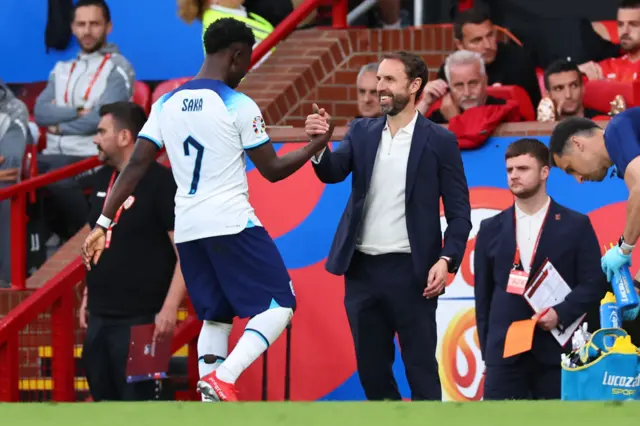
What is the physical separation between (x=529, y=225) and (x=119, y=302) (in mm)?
2314

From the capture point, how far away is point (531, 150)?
8211 mm

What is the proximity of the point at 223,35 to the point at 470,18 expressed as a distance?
3.74 m

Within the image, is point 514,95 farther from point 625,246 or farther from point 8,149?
point 8,149

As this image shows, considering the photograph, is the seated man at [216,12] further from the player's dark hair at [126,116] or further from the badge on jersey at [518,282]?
the badge on jersey at [518,282]

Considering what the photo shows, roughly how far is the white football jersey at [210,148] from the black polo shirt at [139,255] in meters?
1.36

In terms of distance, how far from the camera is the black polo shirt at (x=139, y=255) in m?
8.44

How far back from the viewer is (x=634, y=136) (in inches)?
260

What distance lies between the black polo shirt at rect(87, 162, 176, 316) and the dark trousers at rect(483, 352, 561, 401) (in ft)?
6.39

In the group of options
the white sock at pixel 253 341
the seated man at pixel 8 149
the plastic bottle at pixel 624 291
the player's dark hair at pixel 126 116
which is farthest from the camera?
the seated man at pixel 8 149

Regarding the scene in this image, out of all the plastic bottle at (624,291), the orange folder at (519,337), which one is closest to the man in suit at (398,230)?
the orange folder at (519,337)

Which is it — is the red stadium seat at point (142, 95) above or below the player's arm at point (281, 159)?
above

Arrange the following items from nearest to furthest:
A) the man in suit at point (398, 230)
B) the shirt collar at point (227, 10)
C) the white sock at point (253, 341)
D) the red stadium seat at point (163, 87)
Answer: the white sock at point (253, 341), the man in suit at point (398, 230), the shirt collar at point (227, 10), the red stadium seat at point (163, 87)

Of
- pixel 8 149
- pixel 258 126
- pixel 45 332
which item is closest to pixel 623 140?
pixel 258 126

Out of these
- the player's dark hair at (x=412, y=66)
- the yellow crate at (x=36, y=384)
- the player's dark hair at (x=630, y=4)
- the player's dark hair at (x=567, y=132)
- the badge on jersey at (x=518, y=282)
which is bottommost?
the yellow crate at (x=36, y=384)
